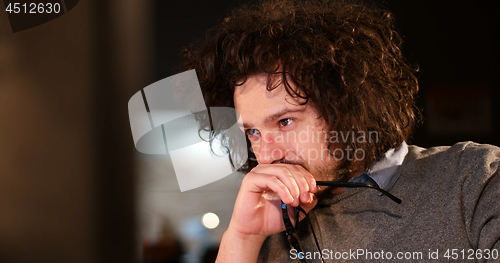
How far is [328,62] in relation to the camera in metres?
0.97

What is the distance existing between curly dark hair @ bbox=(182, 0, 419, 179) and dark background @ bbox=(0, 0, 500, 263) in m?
0.10

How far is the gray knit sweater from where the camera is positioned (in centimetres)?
80

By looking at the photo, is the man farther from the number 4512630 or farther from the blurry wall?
the number 4512630

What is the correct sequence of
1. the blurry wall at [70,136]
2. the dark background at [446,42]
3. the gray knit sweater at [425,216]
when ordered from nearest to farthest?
the gray knit sweater at [425,216] → the blurry wall at [70,136] → the dark background at [446,42]

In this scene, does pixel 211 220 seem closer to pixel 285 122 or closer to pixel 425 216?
pixel 285 122

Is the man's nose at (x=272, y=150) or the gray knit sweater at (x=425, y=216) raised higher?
the man's nose at (x=272, y=150)

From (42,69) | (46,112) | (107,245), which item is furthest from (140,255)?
(42,69)

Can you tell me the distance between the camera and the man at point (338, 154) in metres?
0.83

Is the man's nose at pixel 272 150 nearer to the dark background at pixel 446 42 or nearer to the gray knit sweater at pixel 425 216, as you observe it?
the gray knit sweater at pixel 425 216

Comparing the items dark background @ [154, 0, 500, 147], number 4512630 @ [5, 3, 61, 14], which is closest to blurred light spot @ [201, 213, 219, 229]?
dark background @ [154, 0, 500, 147]

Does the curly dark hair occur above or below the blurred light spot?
above

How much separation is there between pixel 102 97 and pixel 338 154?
2.16 feet

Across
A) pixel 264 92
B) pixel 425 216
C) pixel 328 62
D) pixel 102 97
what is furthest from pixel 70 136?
pixel 425 216

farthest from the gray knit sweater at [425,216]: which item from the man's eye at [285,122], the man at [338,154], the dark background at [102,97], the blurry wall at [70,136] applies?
the blurry wall at [70,136]
